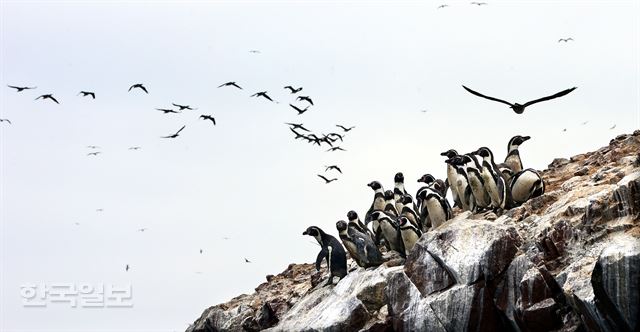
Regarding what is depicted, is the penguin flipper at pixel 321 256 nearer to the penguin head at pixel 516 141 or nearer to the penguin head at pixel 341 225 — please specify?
the penguin head at pixel 341 225

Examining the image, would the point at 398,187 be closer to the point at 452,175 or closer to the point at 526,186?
the point at 452,175

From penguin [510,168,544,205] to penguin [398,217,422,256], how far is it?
213 cm

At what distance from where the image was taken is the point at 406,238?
25.0m

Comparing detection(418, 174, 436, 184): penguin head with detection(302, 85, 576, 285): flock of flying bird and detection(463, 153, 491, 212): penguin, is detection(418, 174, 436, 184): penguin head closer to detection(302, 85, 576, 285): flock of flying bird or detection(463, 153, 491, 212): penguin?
detection(302, 85, 576, 285): flock of flying bird

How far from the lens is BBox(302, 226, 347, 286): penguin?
25844 millimetres

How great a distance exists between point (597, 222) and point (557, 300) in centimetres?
153

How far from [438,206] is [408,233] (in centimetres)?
123

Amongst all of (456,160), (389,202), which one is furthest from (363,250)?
(389,202)

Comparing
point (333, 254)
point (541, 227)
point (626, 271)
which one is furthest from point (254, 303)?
point (626, 271)

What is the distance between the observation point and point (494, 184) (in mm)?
24625

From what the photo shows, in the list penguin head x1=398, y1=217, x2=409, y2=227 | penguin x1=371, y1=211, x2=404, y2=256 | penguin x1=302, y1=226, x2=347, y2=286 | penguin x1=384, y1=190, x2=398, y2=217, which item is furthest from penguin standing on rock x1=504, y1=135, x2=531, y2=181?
penguin x1=302, y1=226, x2=347, y2=286

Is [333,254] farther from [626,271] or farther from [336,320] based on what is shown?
[626,271]

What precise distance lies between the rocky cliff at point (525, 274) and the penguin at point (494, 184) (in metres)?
0.63

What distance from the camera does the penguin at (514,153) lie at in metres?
28.0
